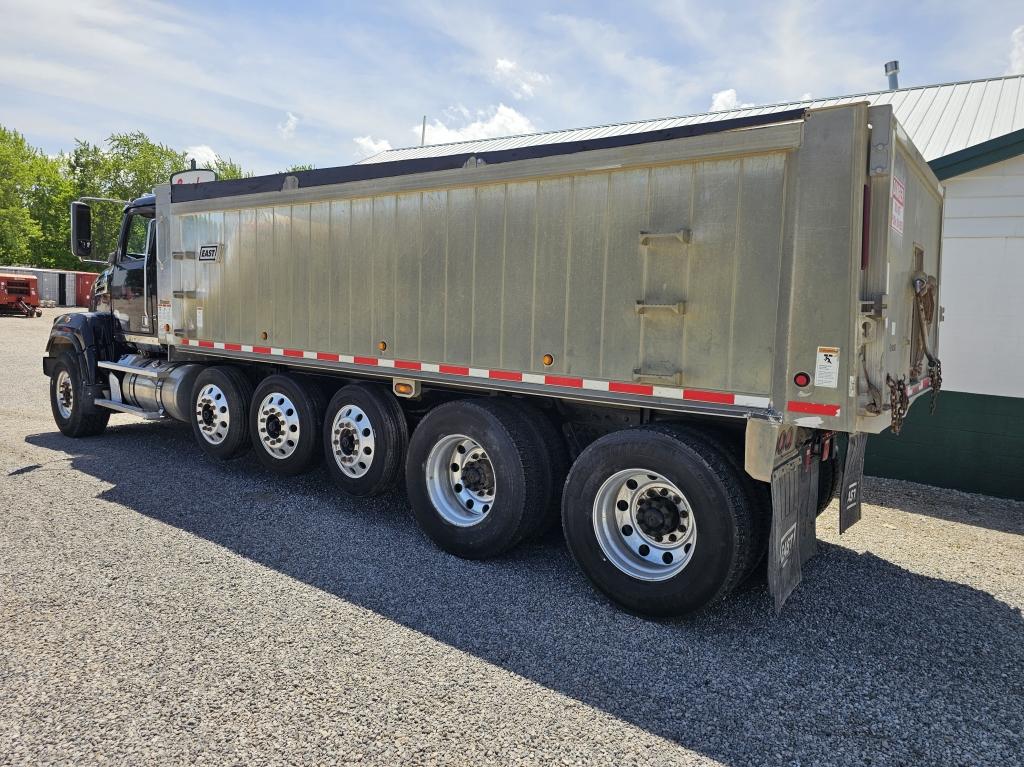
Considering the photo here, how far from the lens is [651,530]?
14.4ft

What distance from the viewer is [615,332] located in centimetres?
449

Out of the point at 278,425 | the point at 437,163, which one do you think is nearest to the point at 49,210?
the point at 278,425

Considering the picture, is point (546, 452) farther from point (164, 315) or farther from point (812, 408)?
point (164, 315)

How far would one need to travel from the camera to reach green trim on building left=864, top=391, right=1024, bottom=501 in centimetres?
739

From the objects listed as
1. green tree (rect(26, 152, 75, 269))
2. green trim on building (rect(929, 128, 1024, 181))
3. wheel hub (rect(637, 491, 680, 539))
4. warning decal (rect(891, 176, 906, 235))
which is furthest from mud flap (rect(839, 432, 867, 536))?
green tree (rect(26, 152, 75, 269))

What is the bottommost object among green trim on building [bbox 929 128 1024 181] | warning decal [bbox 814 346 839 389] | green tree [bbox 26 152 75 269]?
warning decal [bbox 814 346 839 389]

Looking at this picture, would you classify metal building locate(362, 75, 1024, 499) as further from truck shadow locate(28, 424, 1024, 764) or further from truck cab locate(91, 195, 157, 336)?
truck cab locate(91, 195, 157, 336)

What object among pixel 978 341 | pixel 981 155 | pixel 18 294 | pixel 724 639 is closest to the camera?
pixel 724 639

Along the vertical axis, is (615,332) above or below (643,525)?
above

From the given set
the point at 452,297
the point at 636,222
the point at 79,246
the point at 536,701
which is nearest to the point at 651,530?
the point at 536,701

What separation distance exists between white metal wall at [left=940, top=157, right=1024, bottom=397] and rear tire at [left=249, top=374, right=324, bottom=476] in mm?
6775

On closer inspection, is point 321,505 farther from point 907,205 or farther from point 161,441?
point 907,205

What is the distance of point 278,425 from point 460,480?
240cm

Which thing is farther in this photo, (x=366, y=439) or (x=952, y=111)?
(x=952, y=111)
